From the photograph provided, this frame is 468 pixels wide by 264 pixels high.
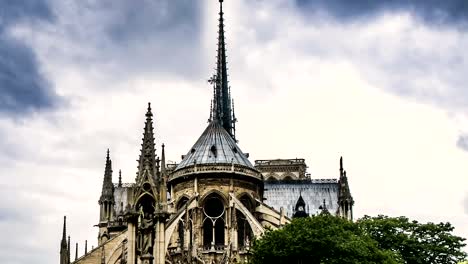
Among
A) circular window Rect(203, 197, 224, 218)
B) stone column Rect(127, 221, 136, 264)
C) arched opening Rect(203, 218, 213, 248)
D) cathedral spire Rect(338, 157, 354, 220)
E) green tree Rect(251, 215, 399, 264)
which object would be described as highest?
cathedral spire Rect(338, 157, 354, 220)

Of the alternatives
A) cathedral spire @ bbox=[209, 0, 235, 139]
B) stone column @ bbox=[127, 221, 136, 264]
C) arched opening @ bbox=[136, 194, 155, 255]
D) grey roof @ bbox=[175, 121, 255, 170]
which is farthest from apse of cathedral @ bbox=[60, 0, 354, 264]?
cathedral spire @ bbox=[209, 0, 235, 139]

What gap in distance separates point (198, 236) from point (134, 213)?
4407 cm

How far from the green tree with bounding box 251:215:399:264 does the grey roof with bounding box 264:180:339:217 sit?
5080 cm

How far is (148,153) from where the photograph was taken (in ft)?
111

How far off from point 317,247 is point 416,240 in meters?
16.0

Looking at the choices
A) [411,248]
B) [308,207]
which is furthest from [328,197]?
[411,248]

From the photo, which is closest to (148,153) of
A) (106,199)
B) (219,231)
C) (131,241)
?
(131,241)

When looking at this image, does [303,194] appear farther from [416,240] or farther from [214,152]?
[416,240]

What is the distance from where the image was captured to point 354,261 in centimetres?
4966

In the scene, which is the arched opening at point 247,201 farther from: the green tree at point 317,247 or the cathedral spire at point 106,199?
the green tree at point 317,247

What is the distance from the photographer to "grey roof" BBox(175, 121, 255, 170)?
7888 cm

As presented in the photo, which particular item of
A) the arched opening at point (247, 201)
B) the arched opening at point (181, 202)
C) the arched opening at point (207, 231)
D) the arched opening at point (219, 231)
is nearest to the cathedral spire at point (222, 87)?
the arched opening at point (247, 201)

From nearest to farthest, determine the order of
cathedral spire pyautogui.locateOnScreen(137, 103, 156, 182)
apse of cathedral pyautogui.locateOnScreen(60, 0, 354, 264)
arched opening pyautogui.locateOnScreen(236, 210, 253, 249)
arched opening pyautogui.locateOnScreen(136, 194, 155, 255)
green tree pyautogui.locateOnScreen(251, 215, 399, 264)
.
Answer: arched opening pyautogui.locateOnScreen(136, 194, 155, 255)
cathedral spire pyautogui.locateOnScreen(137, 103, 156, 182)
green tree pyautogui.locateOnScreen(251, 215, 399, 264)
apse of cathedral pyautogui.locateOnScreen(60, 0, 354, 264)
arched opening pyautogui.locateOnScreen(236, 210, 253, 249)

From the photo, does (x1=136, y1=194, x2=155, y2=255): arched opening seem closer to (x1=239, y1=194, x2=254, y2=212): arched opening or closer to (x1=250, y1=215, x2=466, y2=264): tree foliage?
(x1=250, y1=215, x2=466, y2=264): tree foliage
